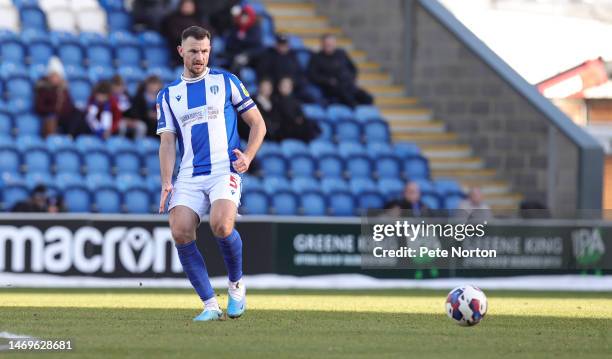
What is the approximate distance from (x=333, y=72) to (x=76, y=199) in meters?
5.21

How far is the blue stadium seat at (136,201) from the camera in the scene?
18156 millimetres

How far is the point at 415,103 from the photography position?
23.1m

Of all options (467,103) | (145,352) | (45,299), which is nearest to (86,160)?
(45,299)

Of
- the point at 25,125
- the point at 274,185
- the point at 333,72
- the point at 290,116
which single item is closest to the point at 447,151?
the point at 333,72

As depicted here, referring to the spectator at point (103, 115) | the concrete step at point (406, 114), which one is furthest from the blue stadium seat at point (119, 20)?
the concrete step at point (406, 114)

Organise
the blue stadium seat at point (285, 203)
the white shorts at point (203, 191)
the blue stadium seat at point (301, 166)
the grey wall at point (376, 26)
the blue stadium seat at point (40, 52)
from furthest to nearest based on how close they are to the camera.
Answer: the grey wall at point (376, 26) < the blue stadium seat at point (40, 52) < the blue stadium seat at point (301, 166) < the blue stadium seat at point (285, 203) < the white shorts at point (203, 191)

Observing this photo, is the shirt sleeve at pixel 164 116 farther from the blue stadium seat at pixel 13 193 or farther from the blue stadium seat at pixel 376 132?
the blue stadium seat at pixel 376 132

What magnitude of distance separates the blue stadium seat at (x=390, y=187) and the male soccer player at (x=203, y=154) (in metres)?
9.54

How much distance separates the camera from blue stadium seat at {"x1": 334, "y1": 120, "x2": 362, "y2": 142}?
68.9 feet

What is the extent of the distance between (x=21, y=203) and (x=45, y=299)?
3.80 metres

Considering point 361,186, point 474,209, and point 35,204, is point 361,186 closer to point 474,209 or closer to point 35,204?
point 474,209

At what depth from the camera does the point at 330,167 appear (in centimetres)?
2008

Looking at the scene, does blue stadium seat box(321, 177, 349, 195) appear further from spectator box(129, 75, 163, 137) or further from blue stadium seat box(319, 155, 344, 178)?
spectator box(129, 75, 163, 137)

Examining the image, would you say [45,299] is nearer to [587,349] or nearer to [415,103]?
[587,349]
